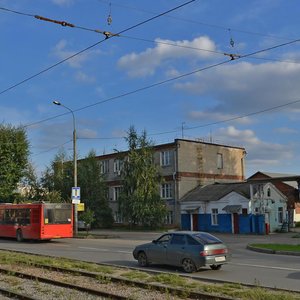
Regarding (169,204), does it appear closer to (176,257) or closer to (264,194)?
(264,194)

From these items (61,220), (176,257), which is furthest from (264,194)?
(176,257)

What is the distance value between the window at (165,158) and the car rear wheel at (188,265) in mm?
39211

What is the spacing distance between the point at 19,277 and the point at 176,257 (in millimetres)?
5148

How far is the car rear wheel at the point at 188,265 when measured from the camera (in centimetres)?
1595

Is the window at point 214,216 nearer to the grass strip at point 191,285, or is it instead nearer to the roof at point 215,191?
the roof at point 215,191

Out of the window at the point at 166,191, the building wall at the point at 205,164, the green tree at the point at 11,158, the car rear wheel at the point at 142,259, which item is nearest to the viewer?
the car rear wheel at the point at 142,259

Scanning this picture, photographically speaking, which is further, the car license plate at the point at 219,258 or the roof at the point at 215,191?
the roof at the point at 215,191

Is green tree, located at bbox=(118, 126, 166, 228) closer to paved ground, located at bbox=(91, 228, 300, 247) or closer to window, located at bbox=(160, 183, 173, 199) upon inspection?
window, located at bbox=(160, 183, 173, 199)

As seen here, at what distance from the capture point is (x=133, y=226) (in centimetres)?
5284

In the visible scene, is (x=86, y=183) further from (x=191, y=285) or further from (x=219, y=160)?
(x=191, y=285)

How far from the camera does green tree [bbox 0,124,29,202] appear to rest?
51438 millimetres

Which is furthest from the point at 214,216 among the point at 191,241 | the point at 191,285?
the point at 191,285

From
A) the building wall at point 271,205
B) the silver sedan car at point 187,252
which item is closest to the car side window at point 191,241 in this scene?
the silver sedan car at point 187,252

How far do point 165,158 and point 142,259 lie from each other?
38.3 metres
